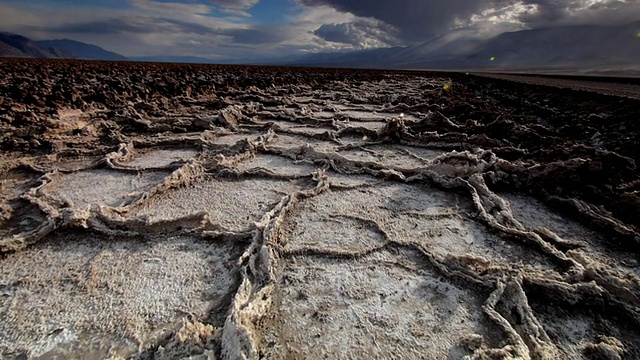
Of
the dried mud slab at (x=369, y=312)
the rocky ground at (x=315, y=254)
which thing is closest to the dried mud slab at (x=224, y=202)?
the rocky ground at (x=315, y=254)

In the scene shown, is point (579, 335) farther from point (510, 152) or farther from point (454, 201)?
point (510, 152)

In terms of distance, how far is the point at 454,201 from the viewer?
2.49 metres

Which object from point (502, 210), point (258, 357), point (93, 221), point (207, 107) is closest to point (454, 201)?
point (502, 210)

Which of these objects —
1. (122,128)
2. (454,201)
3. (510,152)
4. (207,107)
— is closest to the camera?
(454,201)

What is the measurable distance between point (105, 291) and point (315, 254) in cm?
102

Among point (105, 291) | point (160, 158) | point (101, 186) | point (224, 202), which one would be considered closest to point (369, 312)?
point (105, 291)

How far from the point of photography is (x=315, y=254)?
1817 millimetres

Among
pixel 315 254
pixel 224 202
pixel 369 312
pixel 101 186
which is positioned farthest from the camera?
pixel 101 186

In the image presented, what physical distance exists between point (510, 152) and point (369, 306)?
2.92m

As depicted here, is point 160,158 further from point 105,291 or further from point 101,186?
point 105,291

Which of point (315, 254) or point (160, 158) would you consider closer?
point (315, 254)

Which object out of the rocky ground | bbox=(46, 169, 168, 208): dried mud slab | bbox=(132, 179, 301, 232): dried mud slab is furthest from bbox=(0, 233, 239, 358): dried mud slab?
bbox=(46, 169, 168, 208): dried mud slab

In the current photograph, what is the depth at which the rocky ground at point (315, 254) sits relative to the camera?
1.28m

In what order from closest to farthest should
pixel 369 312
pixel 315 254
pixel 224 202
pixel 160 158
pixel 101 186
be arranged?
pixel 369 312 < pixel 315 254 < pixel 224 202 < pixel 101 186 < pixel 160 158
